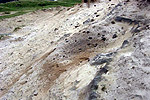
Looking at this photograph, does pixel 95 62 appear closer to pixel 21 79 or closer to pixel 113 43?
pixel 113 43

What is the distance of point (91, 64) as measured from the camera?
32.0ft

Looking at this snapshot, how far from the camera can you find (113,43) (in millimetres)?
11648

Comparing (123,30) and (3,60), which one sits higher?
(123,30)

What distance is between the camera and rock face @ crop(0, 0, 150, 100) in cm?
736

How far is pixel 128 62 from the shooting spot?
320 inches

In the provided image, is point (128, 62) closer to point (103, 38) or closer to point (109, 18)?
point (103, 38)

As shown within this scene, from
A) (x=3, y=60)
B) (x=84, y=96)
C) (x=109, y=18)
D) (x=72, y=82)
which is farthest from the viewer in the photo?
(x=3, y=60)

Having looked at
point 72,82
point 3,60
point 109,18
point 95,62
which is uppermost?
Answer: point 109,18

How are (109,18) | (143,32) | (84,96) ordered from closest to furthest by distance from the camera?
(84,96) < (143,32) < (109,18)

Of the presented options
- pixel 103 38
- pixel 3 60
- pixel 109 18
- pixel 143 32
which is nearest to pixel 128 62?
pixel 143 32

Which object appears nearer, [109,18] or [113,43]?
[113,43]

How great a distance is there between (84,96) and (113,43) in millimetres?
4831

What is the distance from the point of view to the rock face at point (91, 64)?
7359 millimetres

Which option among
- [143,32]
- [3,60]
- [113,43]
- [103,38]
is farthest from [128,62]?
[3,60]
